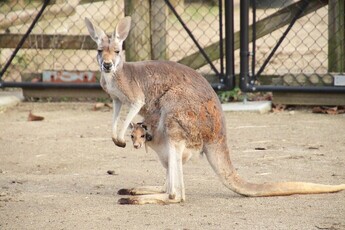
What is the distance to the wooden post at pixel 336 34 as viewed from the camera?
979cm

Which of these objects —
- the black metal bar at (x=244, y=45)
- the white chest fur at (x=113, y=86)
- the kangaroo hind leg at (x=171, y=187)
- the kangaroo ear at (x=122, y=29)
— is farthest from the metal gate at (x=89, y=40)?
the kangaroo hind leg at (x=171, y=187)

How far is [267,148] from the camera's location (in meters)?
8.11

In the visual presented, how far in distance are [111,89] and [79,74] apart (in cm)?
415

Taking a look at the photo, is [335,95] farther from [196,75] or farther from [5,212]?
[5,212]

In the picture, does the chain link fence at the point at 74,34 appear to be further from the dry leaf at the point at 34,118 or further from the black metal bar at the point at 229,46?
the dry leaf at the point at 34,118

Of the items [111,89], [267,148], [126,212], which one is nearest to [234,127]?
[267,148]

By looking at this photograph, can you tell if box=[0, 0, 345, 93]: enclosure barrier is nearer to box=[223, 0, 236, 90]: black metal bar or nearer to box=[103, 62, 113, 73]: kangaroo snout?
box=[223, 0, 236, 90]: black metal bar

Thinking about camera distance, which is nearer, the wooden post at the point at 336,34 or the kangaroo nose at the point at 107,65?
the kangaroo nose at the point at 107,65

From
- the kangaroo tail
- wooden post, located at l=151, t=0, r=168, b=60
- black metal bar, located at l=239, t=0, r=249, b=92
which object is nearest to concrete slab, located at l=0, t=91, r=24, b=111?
wooden post, located at l=151, t=0, r=168, b=60

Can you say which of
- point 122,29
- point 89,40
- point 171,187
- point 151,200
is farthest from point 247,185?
point 89,40

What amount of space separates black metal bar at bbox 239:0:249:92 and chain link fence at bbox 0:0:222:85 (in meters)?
0.25

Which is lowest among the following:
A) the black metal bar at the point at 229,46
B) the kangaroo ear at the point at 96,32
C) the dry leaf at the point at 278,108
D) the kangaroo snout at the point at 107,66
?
the dry leaf at the point at 278,108

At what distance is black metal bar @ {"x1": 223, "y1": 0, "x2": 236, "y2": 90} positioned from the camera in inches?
393

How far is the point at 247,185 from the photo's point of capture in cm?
622
